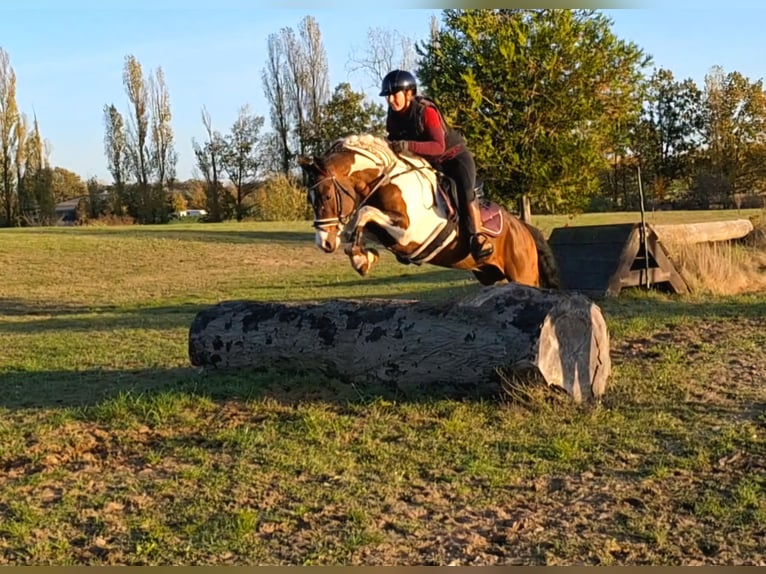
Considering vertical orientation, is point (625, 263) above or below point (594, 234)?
below

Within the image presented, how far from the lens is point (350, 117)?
34.3 metres

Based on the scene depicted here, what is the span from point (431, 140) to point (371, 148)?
0.70 meters

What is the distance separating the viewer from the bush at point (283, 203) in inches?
1580

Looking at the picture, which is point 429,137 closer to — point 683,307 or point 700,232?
point 683,307

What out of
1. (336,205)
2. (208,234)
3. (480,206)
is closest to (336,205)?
(336,205)

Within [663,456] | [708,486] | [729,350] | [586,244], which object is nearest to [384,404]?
[663,456]

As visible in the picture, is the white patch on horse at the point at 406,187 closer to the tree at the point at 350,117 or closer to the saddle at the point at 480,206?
the saddle at the point at 480,206

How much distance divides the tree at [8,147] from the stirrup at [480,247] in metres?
46.2

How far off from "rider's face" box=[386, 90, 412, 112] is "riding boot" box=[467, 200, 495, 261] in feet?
3.24

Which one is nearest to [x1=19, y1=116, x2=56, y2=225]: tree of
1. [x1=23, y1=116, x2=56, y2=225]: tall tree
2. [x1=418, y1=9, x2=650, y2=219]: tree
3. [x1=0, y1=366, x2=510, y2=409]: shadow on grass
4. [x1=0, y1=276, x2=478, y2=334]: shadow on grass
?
[x1=23, y1=116, x2=56, y2=225]: tall tree

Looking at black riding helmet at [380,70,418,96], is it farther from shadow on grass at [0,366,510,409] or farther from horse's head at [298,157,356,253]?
shadow on grass at [0,366,510,409]

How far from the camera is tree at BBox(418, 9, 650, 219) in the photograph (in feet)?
44.4

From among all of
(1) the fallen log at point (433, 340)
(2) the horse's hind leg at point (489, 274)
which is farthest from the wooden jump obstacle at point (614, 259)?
(1) the fallen log at point (433, 340)

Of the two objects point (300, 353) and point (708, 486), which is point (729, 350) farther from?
point (300, 353)
